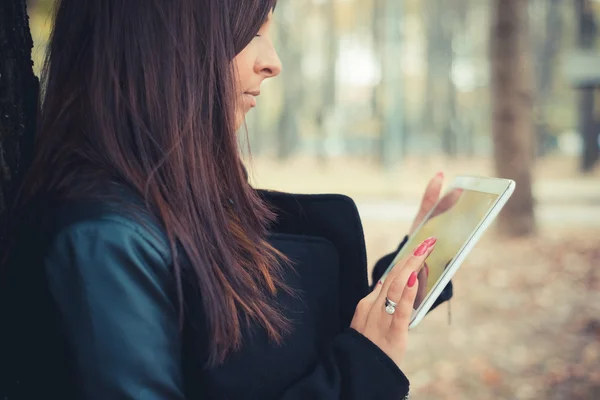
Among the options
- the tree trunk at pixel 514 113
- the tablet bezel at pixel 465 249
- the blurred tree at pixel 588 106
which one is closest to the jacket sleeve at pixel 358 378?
the tablet bezel at pixel 465 249

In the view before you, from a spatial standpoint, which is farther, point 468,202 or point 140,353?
point 468,202

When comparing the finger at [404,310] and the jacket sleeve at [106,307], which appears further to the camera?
the finger at [404,310]

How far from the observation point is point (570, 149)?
16.3m

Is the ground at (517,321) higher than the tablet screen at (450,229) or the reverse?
the reverse

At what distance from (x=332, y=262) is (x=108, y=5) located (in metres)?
0.67

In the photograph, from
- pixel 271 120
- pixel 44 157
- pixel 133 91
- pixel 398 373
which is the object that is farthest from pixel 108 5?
pixel 271 120

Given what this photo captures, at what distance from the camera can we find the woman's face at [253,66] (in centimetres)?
131

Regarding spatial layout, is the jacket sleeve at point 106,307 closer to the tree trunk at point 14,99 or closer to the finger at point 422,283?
the tree trunk at point 14,99

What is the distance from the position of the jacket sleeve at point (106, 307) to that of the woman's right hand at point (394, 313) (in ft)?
1.27

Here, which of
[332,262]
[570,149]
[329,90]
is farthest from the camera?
[329,90]

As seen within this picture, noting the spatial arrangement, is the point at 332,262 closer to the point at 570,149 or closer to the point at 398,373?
the point at 398,373

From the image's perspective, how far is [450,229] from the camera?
1.40 m

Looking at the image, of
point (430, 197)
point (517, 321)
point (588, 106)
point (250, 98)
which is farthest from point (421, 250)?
point (588, 106)

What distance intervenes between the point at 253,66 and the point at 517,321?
396 centimetres
